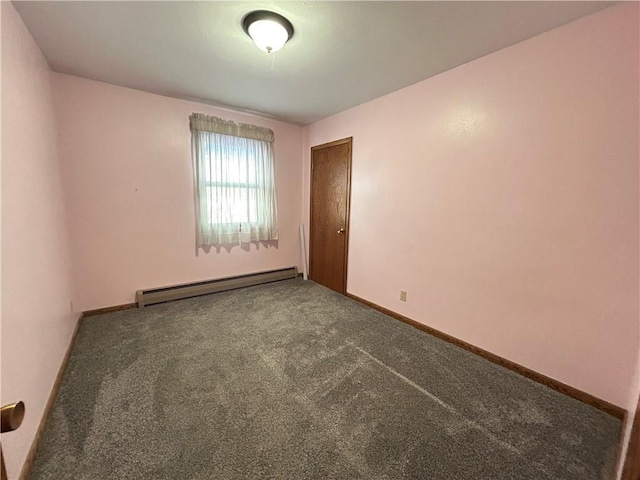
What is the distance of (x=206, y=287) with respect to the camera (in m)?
3.41

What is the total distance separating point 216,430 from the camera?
1.45m

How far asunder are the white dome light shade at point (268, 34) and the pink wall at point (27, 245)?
4.43 feet

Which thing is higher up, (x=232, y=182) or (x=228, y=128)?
(x=228, y=128)

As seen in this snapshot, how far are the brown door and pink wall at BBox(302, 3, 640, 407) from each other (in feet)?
2.36

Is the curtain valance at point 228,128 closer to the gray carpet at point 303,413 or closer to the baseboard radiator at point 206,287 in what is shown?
the baseboard radiator at point 206,287

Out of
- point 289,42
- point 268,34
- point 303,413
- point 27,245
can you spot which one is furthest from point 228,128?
point 303,413

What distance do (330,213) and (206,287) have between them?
1.91m

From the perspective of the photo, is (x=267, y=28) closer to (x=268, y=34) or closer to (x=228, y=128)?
(x=268, y=34)

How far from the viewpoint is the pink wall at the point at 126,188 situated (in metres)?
2.61

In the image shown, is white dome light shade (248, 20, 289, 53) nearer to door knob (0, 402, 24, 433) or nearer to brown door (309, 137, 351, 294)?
brown door (309, 137, 351, 294)

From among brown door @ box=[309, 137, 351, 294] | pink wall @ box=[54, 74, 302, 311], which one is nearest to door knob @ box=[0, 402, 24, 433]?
pink wall @ box=[54, 74, 302, 311]

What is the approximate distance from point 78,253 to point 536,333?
13.6ft

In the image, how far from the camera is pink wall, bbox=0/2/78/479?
1237 mm

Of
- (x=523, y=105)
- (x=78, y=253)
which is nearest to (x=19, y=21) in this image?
(x=78, y=253)
